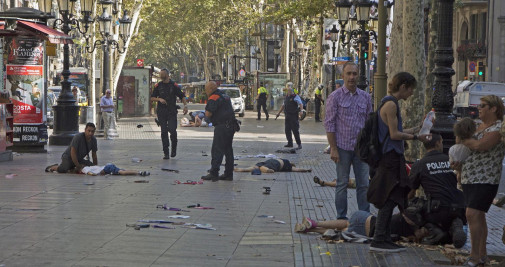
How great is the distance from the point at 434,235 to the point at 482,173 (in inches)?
48.5

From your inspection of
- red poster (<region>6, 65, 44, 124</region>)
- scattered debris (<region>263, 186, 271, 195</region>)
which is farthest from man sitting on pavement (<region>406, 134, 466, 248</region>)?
red poster (<region>6, 65, 44, 124</region>)

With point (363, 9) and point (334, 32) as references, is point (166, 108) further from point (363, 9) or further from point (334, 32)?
point (334, 32)

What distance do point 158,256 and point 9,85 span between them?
576 inches

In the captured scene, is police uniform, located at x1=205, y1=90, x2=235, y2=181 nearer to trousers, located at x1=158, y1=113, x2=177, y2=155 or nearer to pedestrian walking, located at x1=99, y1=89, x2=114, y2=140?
trousers, located at x1=158, y1=113, x2=177, y2=155

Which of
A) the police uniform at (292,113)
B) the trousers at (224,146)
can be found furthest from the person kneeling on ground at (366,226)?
the police uniform at (292,113)

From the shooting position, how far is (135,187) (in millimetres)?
14016

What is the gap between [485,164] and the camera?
25.8ft

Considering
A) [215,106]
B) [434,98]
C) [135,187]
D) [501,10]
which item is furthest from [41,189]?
[501,10]

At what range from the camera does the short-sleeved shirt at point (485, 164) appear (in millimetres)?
7855

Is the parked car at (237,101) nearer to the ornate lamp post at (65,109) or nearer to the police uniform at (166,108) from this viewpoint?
the ornate lamp post at (65,109)

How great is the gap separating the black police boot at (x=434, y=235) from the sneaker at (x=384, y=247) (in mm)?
487

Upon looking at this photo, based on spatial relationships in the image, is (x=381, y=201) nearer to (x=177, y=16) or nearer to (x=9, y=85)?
(x=9, y=85)

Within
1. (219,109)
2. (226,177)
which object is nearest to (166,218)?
(226,177)

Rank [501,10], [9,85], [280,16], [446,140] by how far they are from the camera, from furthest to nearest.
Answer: [501,10], [280,16], [9,85], [446,140]
